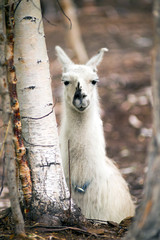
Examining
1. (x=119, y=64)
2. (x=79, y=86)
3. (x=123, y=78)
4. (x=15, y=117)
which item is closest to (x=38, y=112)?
(x=15, y=117)

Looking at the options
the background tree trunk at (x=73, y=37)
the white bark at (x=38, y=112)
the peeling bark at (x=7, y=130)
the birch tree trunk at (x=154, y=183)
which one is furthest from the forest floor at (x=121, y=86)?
the birch tree trunk at (x=154, y=183)

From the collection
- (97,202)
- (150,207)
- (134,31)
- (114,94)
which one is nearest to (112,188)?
(97,202)

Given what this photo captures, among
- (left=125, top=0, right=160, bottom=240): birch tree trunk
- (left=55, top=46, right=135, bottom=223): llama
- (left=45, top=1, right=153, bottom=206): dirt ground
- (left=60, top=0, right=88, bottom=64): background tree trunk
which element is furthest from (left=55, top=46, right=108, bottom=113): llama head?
(left=60, top=0, right=88, bottom=64): background tree trunk

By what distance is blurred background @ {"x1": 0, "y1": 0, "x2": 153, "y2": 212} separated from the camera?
25.4 feet

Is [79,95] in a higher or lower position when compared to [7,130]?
higher

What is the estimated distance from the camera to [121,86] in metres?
11.0

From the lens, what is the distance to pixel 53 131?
3402 mm

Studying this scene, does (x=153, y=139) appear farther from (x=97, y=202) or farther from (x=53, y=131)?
(x=97, y=202)

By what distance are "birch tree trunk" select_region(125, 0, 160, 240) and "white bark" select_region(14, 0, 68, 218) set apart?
4.03ft

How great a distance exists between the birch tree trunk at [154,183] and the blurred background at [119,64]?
1.16 metres

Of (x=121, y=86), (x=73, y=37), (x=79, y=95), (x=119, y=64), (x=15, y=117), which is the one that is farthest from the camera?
(x=119, y=64)

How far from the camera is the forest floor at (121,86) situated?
6.39 metres

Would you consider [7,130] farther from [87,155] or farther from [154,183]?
[87,155]

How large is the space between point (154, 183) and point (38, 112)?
1.47 meters
